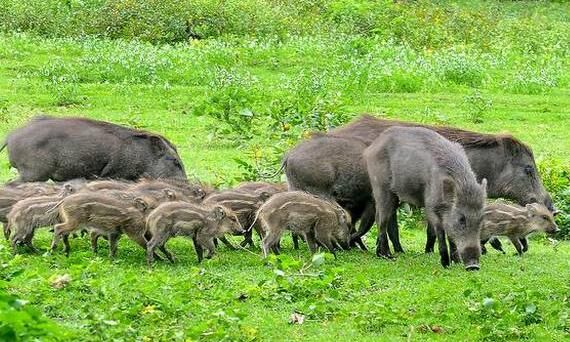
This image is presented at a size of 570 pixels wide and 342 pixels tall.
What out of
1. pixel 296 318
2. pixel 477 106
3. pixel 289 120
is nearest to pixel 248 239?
pixel 296 318

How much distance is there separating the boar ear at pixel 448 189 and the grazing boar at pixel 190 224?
1.96 meters

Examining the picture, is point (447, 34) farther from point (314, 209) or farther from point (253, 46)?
point (314, 209)

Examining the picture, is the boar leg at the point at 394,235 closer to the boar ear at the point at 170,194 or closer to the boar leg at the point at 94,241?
the boar ear at the point at 170,194

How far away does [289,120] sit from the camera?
15719 mm

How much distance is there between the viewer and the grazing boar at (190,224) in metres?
10.1

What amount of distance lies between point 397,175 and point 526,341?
9.18 ft

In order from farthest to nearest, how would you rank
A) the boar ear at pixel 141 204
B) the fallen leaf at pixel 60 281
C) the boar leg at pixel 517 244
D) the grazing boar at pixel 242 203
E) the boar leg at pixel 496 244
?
the boar leg at pixel 496 244, the boar leg at pixel 517 244, the grazing boar at pixel 242 203, the boar ear at pixel 141 204, the fallen leaf at pixel 60 281

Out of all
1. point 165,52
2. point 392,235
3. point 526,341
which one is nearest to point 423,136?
point 392,235

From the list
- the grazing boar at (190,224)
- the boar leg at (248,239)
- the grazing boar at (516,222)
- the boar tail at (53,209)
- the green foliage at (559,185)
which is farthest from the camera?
the green foliage at (559,185)

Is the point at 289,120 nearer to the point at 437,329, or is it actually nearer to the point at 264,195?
the point at 264,195

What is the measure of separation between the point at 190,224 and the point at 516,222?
11.1 ft

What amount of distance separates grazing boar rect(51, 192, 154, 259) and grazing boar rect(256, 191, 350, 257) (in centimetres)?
116

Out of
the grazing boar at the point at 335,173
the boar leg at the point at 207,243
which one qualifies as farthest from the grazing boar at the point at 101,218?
the grazing boar at the point at 335,173

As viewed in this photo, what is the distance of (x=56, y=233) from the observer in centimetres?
1005
